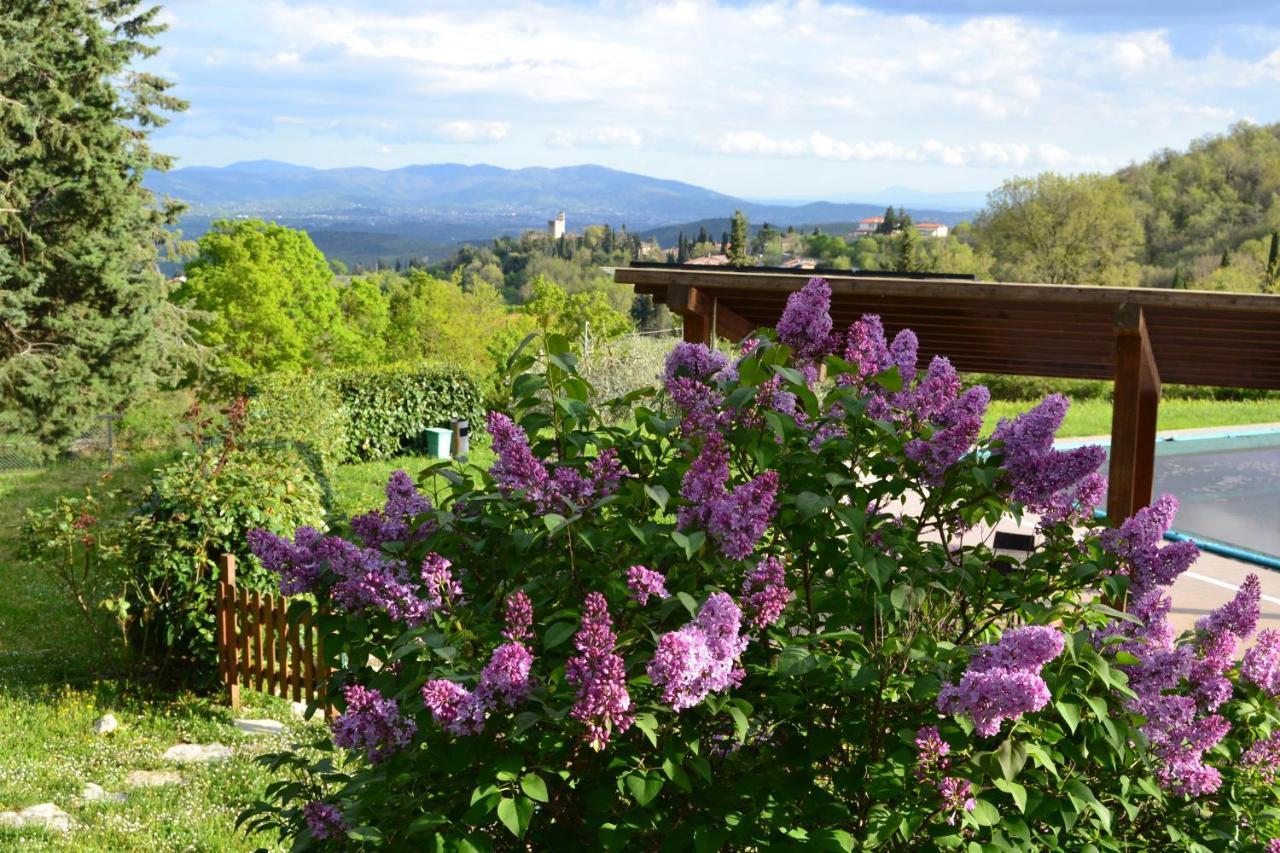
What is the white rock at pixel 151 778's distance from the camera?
183 inches

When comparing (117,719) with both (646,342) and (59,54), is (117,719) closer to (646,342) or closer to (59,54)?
(646,342)

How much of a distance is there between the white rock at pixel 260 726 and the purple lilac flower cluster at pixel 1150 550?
4.73 metres

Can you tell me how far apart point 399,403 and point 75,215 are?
13001 millimetres

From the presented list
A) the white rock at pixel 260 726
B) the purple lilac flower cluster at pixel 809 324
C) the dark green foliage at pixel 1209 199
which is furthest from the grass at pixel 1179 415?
the dark green foliage at pixel 1209 199

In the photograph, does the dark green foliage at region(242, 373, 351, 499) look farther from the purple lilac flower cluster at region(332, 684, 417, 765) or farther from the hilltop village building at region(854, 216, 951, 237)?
the hilltop village building at region(854, 216, 951, 237)

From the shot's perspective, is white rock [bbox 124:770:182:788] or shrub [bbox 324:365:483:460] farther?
shrub [bbox 324:365:483:460]

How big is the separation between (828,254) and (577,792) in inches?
2876

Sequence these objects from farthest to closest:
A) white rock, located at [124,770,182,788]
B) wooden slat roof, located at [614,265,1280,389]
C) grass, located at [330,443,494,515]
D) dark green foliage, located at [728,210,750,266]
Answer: dark green foliage, located at [728,210,750,266] < grass, located at [330,443,494,515] < wooden slat roof, located at [614,265,1280,389] < white rock, located at [124,770,182,788]

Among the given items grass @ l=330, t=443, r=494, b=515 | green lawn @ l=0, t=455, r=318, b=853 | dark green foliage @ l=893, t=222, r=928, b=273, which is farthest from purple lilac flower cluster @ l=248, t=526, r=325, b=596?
dark green foliage @ l=893, t=222, r=928, b=273

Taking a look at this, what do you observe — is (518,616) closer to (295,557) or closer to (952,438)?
(295,557)

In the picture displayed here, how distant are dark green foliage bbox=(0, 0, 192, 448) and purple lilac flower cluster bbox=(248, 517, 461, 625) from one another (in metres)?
23.8

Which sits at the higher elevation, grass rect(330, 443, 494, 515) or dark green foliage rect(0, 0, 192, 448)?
dark green foliage rect(0, 0, 192, 448)

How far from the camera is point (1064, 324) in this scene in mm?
6434

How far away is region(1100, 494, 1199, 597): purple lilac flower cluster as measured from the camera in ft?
5.86
